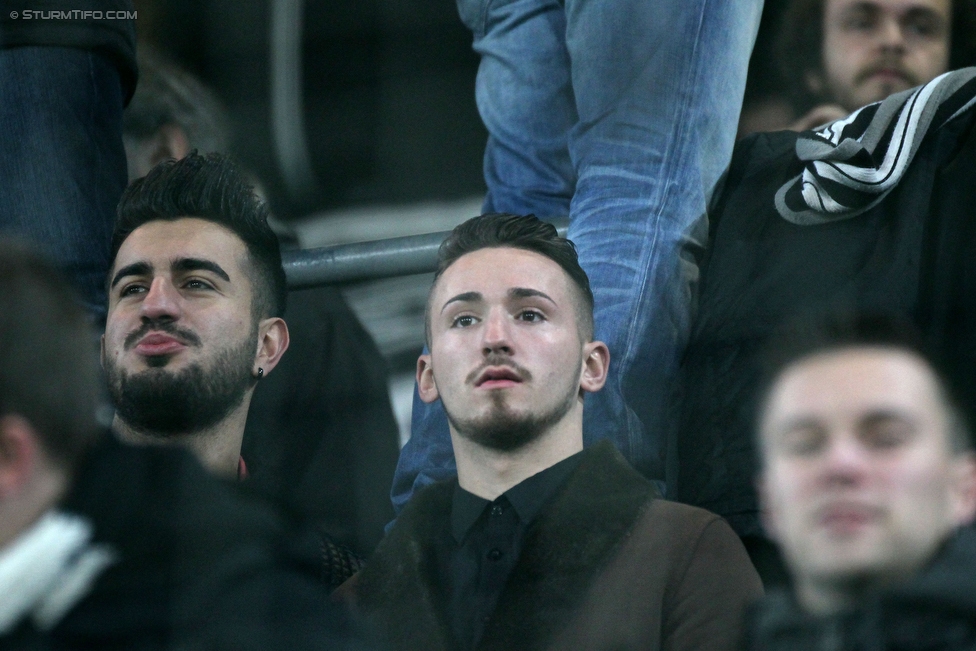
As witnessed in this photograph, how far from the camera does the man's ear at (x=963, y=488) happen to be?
136 cm

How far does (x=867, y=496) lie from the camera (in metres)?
1.30

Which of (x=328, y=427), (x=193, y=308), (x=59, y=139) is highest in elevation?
(x=59, y=139)

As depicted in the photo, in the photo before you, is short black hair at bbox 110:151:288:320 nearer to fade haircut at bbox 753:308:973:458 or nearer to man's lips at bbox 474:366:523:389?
man's lips at bbox 474:366:523:389

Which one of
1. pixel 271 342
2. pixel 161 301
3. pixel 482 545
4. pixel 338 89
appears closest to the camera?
pixel 482 545

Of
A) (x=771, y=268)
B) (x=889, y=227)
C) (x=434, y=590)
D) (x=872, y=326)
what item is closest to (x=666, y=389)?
(x=771, y=268)

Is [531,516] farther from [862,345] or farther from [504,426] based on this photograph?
[862,345]

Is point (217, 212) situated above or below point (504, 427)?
above

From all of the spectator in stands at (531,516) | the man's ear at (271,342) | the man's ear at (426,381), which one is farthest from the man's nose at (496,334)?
the man's ear at (271,342)

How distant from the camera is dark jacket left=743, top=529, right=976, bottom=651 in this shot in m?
1.23

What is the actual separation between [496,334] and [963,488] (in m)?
0.71

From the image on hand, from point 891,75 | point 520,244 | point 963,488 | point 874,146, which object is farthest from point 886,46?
point 963,488

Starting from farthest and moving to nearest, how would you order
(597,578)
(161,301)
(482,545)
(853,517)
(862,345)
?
(161,301), (482,545), (597,578), (862,345), (853,517)

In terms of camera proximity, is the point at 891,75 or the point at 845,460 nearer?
the point at 845,460

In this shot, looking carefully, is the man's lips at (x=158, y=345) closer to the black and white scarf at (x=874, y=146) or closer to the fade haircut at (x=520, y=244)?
the fade haircut at (x=520, y=244)
